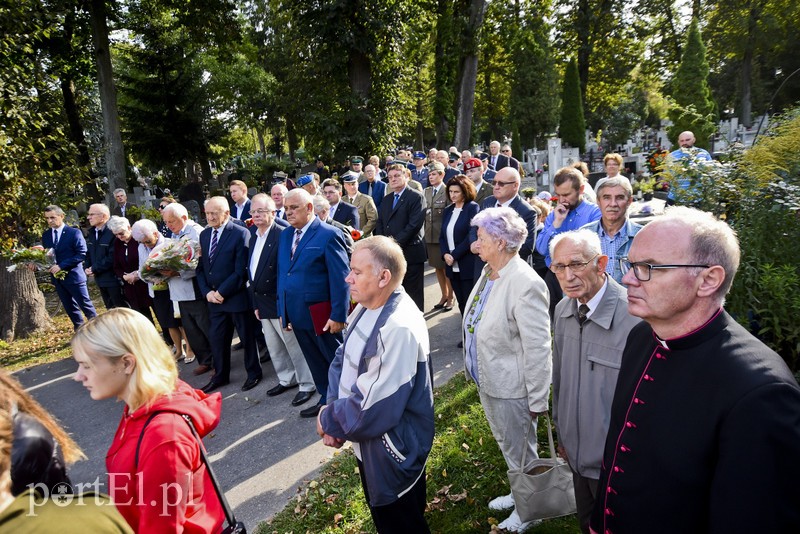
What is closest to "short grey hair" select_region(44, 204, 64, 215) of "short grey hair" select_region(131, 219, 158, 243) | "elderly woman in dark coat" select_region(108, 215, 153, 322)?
"elderly woman in dark coat" select_region(108, 215, 153, 322)

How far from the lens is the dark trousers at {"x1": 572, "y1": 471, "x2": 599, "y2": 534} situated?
2.70m

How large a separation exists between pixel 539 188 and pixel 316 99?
10.0 metres

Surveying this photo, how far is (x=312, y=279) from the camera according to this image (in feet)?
16.4

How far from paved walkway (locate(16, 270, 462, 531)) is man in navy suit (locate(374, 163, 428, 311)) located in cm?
75

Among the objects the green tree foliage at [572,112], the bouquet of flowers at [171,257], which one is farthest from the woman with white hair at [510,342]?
the green tree foliage at [572,112]

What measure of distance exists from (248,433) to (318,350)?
113cm

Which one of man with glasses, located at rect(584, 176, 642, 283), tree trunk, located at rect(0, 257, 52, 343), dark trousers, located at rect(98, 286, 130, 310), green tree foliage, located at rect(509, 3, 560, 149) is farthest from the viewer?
Answer: green tree foliage, located at rect(509, 3, 560, 149)

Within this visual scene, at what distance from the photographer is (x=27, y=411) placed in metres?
1.89

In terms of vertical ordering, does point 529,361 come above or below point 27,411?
below

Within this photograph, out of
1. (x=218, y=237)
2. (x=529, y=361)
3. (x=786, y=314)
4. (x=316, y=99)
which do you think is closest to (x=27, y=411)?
(x=529, y=361)

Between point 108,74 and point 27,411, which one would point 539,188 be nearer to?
point 108,74

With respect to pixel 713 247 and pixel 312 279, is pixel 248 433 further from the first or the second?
pixel 713 247

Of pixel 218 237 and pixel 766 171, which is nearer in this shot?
pixel 766 171

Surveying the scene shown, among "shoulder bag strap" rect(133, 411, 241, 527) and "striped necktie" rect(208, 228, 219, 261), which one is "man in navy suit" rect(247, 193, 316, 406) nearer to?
"striped necktie" rect(208, 228, 219, 261)
